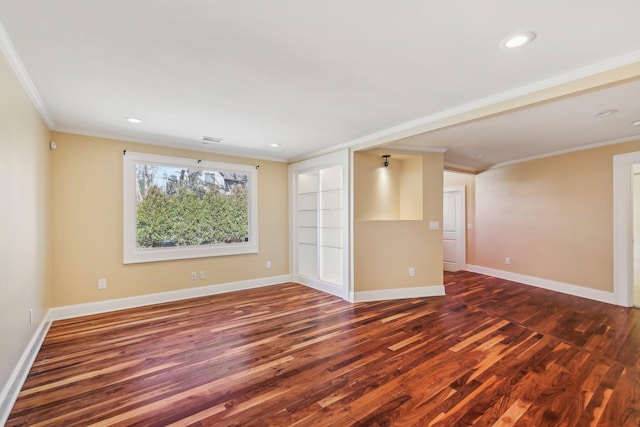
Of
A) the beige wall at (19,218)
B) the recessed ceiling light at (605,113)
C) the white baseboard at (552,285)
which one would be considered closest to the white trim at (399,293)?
the white baseboard at (552,285)

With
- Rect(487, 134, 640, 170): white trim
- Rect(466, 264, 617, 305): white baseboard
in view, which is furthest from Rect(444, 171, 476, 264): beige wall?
Rect(487, 134, 640, 170): white trim

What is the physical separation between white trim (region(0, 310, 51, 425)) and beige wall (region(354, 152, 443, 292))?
355 cm

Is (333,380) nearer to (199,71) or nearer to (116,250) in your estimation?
(199,71)

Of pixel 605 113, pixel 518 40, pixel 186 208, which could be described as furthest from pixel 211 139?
pixel 605 113

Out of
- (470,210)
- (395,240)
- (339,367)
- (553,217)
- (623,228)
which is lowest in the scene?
(339,367)

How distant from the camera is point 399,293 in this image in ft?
14.7

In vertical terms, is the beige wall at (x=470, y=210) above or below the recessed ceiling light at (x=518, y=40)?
below

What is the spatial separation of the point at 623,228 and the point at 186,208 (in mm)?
6490

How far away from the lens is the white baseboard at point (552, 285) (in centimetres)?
435

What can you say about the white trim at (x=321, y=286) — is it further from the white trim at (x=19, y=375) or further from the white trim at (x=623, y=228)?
the white trim at (x=623, y=228)

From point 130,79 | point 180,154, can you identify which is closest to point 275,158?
point 180,154

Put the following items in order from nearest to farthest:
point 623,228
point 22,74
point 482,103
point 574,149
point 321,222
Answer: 1. point 22,74
2. point 482,103
3. point 623,228
4. point 574,149
5. point 321,222

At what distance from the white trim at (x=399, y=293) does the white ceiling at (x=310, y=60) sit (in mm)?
2461

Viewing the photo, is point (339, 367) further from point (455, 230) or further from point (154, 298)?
point (455, 230)
